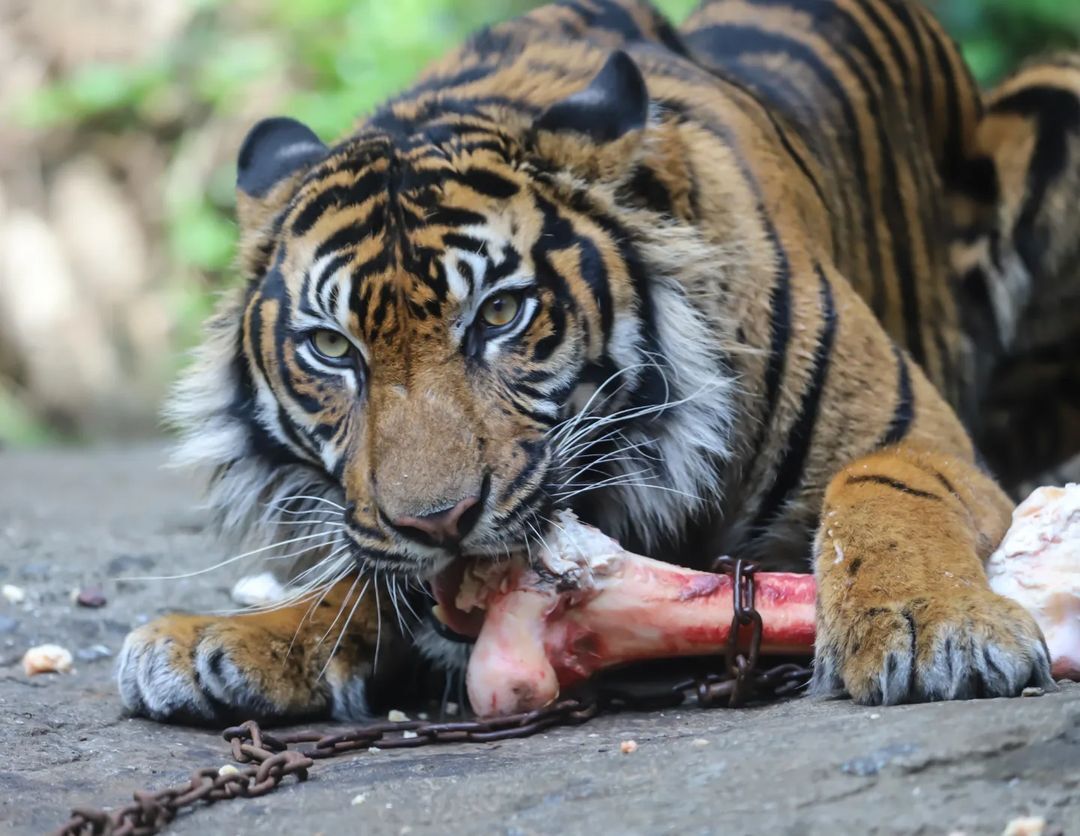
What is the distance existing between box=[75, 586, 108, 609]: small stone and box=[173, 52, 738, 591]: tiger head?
645mm

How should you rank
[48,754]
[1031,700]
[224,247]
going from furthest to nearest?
[224,247] → [48,754] → [1031,700]

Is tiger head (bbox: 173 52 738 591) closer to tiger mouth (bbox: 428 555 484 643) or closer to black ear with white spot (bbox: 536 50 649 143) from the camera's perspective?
black ear with white spot (bbox: 536 50 649 143)

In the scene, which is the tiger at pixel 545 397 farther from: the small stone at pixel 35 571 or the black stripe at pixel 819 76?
the small stone at pixel 35 571

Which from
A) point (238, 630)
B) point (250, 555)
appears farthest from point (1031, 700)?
point (250, 555)

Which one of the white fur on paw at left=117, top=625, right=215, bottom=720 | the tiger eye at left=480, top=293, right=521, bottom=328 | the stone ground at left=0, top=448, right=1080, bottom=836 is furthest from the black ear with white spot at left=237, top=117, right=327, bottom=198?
the stone ground at left=0, top=448, right=1080, bottom=836

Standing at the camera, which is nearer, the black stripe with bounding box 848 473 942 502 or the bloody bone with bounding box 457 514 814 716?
the bloody bone with bounding box 457 514 814 716

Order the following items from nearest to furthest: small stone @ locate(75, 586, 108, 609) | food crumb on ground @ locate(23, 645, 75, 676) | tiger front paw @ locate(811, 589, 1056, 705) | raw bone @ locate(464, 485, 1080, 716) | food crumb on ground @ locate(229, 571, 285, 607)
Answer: tiger front paw @ locate(811, 589, 1056, 705) < raw bone @ locate(464, 485, 1080, 716) < food crumb on ground @ locate(23, 645, 75, 676) < food crumb on ground @ locate(229, 571, 285, 607) < small stone @ locate(75, 586, 108, 609)

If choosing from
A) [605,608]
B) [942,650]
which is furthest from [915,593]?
[605,608]

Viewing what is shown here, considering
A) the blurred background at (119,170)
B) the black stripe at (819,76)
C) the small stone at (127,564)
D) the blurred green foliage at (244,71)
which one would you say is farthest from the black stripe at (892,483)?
the blurred background at (119,170)

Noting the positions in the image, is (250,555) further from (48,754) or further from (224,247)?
(224,247)

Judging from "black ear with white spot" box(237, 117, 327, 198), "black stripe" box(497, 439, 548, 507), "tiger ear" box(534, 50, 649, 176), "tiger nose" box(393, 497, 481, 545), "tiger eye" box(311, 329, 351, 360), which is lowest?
"tiger nose" box(393, 497, 481, 545)

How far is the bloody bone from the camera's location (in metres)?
2.41

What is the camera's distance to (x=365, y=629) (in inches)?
109

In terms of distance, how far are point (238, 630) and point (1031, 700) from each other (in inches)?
52.2
